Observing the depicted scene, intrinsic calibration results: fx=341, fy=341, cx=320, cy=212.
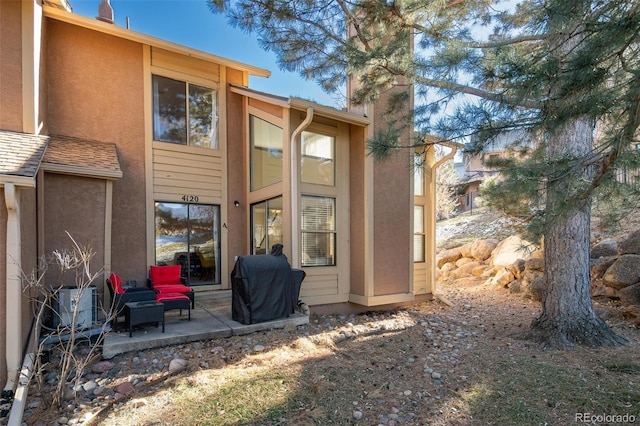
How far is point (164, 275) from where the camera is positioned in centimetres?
700

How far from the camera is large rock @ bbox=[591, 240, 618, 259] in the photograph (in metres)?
8.40

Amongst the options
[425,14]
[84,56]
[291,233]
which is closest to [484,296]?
[291,233]

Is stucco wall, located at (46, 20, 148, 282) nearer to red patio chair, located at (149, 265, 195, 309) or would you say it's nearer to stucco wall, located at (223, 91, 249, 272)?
red patio chair, located at (149, 265, 195, 309)

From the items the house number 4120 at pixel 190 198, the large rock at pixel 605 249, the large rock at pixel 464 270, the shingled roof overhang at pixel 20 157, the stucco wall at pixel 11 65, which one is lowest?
the large rock at pixel 464 270

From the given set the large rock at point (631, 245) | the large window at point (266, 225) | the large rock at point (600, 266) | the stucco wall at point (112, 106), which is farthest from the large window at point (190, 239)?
the large rock at point (631, 245)

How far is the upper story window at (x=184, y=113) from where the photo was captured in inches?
297

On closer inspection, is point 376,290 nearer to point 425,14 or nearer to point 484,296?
point 484,296

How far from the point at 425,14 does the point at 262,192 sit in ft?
15.2

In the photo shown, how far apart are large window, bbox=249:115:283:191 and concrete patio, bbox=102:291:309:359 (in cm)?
285

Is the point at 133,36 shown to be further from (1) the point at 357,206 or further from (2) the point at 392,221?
(2) the point at 392,221

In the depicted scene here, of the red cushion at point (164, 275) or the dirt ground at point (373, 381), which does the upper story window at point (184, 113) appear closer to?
the red cushion at point (164, 275)

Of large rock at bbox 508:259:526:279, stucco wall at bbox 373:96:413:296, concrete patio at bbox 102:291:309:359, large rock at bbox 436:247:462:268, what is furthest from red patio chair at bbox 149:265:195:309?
large rock at bbox 436:247:462:268

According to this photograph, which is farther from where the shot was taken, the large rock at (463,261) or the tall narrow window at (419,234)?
the large rock at (463,261)

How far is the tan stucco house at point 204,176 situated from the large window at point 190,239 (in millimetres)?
23
